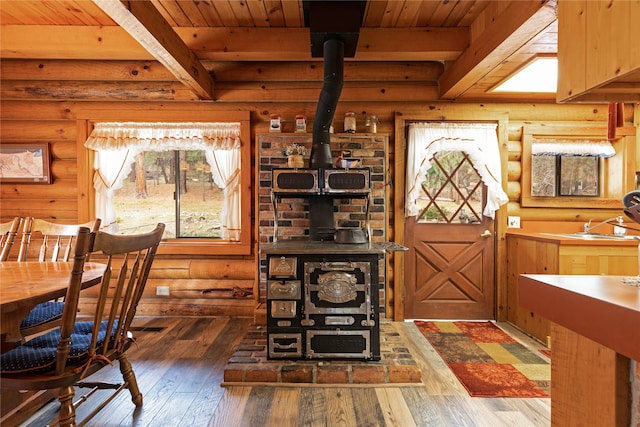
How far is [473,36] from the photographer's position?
290 centimetres

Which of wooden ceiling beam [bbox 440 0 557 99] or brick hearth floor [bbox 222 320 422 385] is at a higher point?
wooden ceiling beam [bbox 440 0 557 99]

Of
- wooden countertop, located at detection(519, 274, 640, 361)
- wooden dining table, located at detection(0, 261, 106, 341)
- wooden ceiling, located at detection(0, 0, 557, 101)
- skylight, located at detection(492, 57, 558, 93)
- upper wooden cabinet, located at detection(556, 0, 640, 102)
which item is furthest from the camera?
skylight, located at detection(492, 57, 558, 93)

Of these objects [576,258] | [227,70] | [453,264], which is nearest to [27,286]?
[227,70]

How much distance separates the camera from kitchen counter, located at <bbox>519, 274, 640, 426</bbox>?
82 centimetres

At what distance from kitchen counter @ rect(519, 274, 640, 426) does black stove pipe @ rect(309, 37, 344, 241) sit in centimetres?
213

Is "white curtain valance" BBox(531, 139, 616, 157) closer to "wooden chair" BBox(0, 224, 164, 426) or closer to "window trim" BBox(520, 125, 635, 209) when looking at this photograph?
"window trim" BBox(520, 125, 635, 209)

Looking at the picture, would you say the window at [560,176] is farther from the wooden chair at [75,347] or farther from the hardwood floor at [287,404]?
the wooden chair at [75,347]

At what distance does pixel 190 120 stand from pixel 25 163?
1796 mm

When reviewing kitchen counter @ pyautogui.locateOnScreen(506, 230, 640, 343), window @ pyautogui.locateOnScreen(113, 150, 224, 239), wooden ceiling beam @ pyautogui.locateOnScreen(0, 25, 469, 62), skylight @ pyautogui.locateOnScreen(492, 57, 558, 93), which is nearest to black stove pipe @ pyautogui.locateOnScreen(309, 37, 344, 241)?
wooden ceiling beam @ pyautogui.locateOnScreen(0, 25, 469, 62)

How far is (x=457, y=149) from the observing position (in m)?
3.60

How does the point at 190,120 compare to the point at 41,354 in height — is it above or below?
above

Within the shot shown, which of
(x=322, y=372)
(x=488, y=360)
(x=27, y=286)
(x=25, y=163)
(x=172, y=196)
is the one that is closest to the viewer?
(x=27, y=286)

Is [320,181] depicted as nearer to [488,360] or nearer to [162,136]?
[162,136]

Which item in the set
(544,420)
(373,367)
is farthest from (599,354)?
(373,367)
